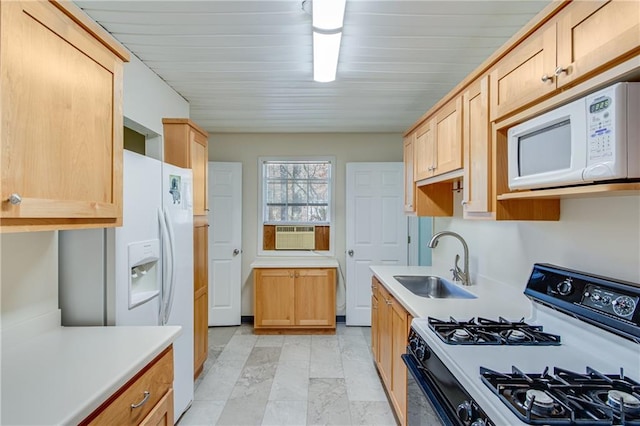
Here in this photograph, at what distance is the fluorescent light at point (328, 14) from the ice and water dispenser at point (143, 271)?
1479mm

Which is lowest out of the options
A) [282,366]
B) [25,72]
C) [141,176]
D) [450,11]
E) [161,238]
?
[282,366]

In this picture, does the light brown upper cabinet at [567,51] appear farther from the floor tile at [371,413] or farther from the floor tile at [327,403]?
the floor tile at [327,403]

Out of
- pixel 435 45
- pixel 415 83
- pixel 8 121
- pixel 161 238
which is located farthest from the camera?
pixel 415 83

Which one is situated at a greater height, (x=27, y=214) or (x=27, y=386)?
(x=27, y=214)

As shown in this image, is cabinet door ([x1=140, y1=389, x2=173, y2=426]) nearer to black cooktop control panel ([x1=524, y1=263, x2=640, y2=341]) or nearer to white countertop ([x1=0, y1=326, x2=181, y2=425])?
white countertop ([x1=0, y1=326, x2=181, y2=425])

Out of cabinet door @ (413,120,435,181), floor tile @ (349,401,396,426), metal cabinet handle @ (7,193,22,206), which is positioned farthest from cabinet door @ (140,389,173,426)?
cabinet door @ (413,120,435,181)

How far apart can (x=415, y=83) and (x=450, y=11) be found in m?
0.97

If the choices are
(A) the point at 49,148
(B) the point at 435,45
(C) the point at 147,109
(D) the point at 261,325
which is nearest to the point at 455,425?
(A) the point at 49,148

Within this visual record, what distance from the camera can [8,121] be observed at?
0.92 metres

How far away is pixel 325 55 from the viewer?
203cm

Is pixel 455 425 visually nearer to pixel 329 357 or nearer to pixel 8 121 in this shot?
pixel 8 121

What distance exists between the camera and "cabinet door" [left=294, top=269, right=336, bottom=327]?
3850 mm

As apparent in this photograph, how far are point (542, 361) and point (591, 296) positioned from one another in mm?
315

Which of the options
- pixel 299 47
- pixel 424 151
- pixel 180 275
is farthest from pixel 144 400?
pixel 424 151
